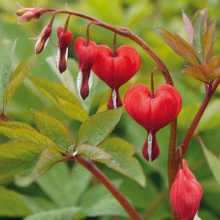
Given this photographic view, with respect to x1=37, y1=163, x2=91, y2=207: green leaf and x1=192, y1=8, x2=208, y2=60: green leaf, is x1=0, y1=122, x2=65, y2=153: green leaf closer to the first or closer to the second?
x1=192, y1=8, x2=208, y2=60: green leaf

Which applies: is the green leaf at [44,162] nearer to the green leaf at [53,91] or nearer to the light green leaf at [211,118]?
the green leaf at [53,91]

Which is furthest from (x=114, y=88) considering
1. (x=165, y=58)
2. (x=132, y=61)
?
(x=165, y=58)

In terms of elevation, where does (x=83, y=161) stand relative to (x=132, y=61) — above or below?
below

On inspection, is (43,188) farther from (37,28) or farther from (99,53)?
(37,28)

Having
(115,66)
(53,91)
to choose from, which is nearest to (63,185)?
(53,91)

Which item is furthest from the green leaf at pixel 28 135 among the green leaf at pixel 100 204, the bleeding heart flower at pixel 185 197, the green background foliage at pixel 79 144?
the green leaf at pixel 100 204

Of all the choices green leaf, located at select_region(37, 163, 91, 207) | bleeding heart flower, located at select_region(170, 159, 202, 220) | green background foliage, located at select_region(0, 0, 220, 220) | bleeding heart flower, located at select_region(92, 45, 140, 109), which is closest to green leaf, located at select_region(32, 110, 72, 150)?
green background foliage, located at select_region(0, 0, 220, 220)
